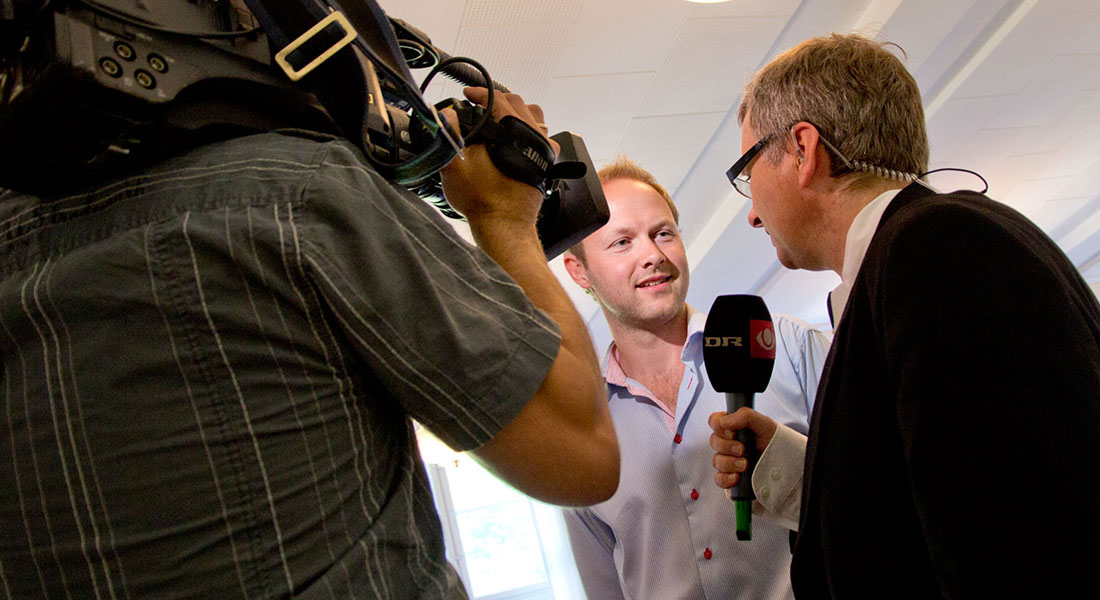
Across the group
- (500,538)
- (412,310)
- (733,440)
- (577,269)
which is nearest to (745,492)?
(733,440)

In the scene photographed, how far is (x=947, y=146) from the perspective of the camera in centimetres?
541

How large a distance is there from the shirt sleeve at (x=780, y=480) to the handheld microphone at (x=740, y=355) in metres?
0.03

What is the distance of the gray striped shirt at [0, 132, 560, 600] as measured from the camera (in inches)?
22.1

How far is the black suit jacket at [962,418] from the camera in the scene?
2.63 ft

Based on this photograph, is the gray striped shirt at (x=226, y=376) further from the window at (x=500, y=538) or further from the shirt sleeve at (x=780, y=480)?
the window at (x=500, y=538)

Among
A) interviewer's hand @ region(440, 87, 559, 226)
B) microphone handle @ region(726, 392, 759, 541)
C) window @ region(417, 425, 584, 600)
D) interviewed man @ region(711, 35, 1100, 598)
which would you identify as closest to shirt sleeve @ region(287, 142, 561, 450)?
interviewer's hand @ region(440, 87, 559, 226)

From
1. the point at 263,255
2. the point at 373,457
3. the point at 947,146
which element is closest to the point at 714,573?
the point at 373,457

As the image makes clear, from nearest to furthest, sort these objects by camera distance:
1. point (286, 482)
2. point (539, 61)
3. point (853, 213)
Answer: point (286, 482)
point (853, 213)
point (539, 61)

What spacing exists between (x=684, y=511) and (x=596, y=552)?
269 millimetres

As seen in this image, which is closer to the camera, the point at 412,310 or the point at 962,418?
the point at 412,310

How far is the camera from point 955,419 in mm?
858

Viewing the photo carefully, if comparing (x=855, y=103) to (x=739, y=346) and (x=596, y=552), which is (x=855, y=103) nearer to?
(x=739, y=346)

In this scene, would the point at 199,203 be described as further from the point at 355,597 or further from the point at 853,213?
the point at 853,213

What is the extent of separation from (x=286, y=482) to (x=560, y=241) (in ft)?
1.91
